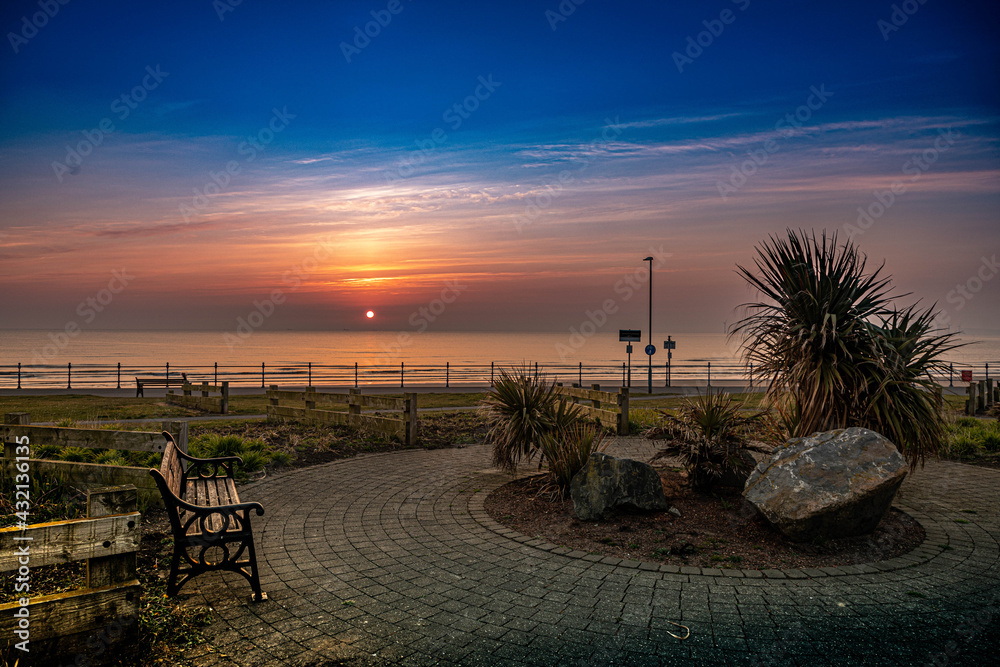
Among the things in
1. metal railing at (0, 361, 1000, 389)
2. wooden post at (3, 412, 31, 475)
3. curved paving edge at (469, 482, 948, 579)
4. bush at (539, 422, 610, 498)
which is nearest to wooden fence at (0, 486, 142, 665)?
curved paving edge at (469, 482, 948, 579)

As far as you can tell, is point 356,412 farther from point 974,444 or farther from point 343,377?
point 343,377

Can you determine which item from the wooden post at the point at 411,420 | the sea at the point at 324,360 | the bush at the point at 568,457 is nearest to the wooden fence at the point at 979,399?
the sea at the point at 324,360

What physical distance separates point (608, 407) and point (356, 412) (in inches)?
227

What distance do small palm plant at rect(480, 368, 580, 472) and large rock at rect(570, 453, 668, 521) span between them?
1.59 meters

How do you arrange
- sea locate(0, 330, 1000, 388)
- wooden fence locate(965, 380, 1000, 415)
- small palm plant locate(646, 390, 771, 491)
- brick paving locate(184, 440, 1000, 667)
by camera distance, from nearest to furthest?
brick paving locate(184, 440, 1000, 667) < small palm plant locate(646, 390, 771, 491) < wooden fence locate(965, 380, 1000, 415) < sea locate(0, 330, 1000, 388)

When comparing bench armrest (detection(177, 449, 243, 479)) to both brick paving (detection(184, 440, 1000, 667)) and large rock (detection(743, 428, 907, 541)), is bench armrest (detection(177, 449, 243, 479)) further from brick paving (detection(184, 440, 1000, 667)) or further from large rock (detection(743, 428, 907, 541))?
large rock (detection(743, 428, 907, 541))

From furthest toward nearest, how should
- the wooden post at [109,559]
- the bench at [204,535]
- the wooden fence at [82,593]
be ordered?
the bench at [204,535] < the wooden post at [109,559] < the wooden fence at [82,593]

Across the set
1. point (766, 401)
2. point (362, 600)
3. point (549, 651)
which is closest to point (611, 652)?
point (549, 651)

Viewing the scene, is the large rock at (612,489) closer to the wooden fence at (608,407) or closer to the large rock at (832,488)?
the large rock at (832,488)

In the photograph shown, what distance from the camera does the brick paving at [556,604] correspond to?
3.72m

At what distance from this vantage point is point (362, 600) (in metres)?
4.49

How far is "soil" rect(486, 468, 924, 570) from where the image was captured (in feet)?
17.7

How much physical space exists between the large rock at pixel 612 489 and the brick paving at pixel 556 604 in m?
0.83

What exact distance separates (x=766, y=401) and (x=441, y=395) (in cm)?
1718
